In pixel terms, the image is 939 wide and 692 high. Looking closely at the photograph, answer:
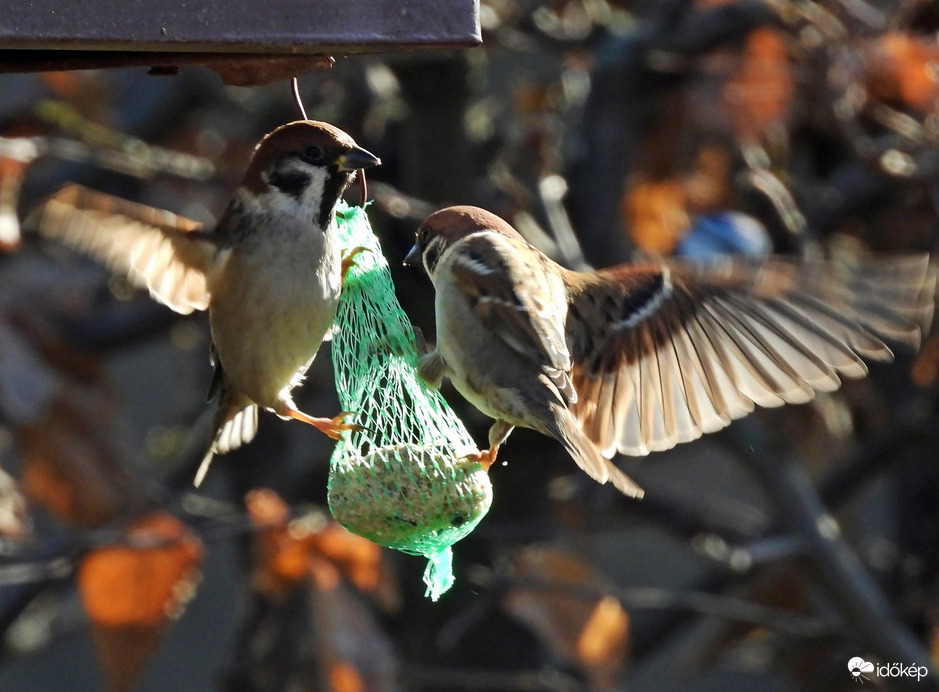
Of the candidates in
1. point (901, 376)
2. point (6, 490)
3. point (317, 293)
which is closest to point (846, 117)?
point (901, 376)

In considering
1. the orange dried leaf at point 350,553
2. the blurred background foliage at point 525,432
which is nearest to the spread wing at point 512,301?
the blurred background foliage at point 525,432

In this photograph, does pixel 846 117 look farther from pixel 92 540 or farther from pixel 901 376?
pixel 92 540

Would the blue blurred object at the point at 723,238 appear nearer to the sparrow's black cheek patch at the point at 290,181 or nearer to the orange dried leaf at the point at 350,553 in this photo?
the orange dried leaf at the point at 350,553

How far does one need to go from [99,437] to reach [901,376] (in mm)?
2545

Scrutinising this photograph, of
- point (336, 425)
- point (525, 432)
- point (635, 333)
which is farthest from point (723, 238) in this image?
point (336, 425)

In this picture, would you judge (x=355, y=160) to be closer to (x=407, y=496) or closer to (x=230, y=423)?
(x=407, y=496)

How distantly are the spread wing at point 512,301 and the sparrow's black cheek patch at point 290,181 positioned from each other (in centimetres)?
31

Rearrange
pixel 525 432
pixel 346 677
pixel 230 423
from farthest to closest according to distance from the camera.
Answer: pixel 525 432 → pixel 346 677 → pixel 230 423

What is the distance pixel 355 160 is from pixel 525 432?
6.45 ft

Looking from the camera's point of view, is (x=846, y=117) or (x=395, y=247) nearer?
(x=846, y=117)

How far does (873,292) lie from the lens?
7.69 ft

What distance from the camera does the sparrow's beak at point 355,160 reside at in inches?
92.0

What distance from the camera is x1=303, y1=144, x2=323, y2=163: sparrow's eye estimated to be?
2410mm

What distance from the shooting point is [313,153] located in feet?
7.93
